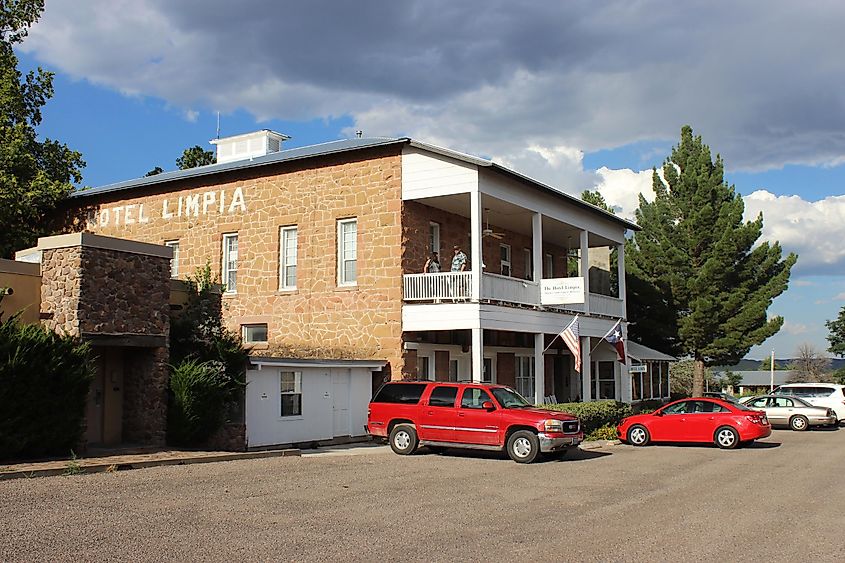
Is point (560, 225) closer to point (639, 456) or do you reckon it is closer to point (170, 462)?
point (639, 456)

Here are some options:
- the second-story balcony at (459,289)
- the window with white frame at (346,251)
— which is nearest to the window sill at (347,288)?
the window with white frame at (346,251)

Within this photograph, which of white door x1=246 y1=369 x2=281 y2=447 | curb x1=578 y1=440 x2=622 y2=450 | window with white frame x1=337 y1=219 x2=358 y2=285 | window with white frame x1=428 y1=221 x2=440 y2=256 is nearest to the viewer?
white door x1=246 y1=369 x2=281 y2=447

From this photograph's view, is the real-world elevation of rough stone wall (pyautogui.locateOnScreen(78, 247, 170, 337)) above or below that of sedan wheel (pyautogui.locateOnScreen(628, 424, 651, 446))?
above

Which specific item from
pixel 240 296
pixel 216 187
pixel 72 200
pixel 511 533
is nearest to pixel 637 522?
pixel 511 533

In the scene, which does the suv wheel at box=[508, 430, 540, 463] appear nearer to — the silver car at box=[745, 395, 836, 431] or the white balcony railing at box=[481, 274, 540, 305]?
the white balcony railing at box=[481, 274, 540, 305]

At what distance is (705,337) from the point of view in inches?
1636

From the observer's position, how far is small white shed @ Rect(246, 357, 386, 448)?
2070 cm

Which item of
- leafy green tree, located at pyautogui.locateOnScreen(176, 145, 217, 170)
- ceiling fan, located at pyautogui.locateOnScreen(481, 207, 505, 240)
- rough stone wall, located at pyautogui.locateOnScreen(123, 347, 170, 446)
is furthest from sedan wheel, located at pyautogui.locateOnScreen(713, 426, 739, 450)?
leafy green tree, located at pyautogui.locateOnScreen(176, 145, 217, 170)

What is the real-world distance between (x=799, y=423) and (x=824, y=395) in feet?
13.3

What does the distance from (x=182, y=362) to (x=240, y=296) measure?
914cm

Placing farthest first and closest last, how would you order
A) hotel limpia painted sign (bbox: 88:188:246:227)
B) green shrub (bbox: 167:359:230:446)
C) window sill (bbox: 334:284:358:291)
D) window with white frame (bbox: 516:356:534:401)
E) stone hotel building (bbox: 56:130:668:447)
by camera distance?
window with white frame (bbox: 516:356:534:401), hotel limpia painted sign (bbox: 88:188:246:227), window sill (bbox: 334:284:358:291), stone hotel building (bbox: 56:130:668:447), green shrub (bbox: 167:359:230:446)

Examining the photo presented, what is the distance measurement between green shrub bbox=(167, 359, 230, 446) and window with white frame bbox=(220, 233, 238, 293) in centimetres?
966

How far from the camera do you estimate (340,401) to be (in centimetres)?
2358

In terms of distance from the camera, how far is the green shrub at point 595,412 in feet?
85.8
